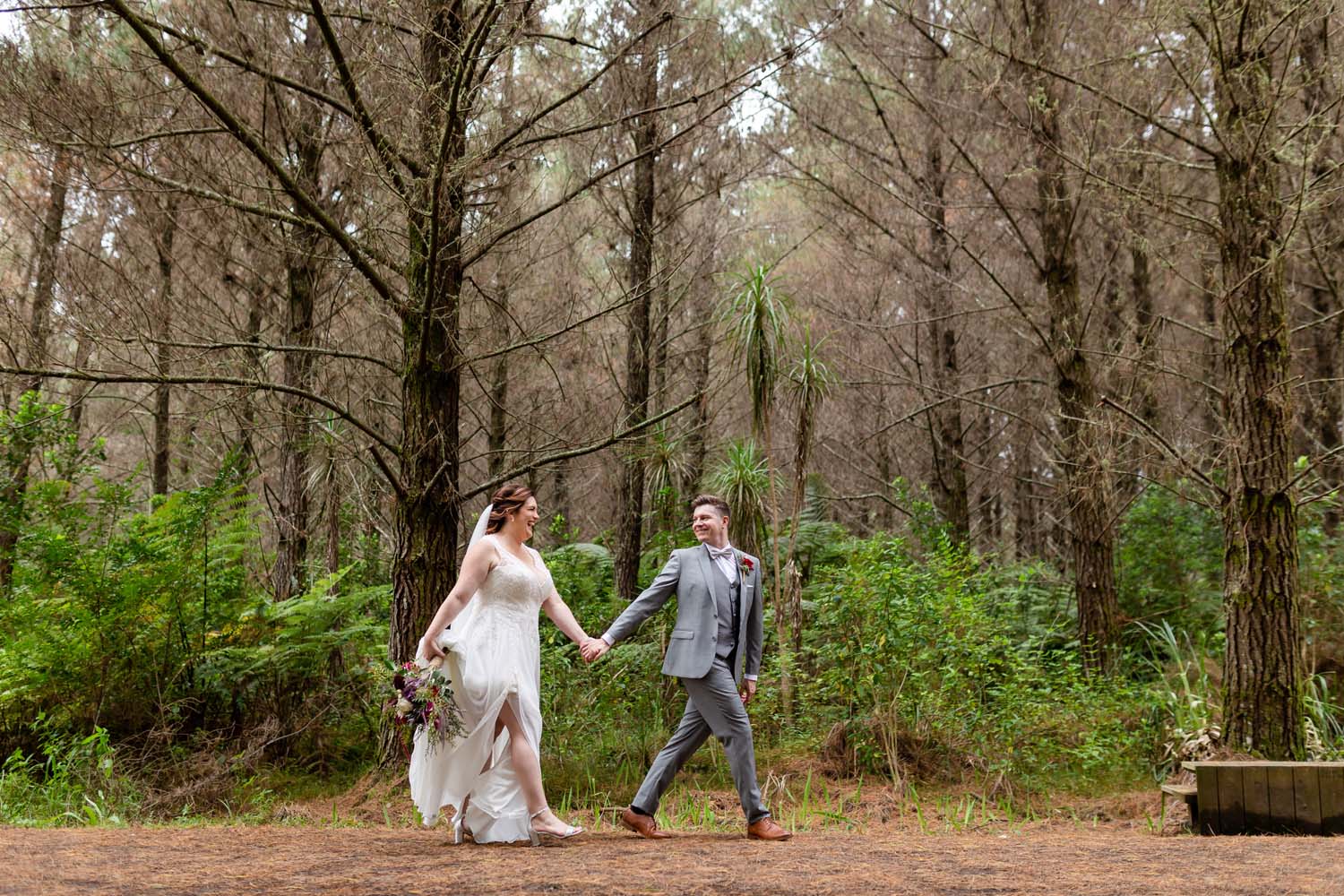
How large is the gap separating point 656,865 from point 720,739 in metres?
1.26

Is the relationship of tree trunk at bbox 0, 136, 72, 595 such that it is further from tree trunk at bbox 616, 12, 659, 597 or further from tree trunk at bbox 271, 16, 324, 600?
tree trunk at bbox 616, 12, 659, 597

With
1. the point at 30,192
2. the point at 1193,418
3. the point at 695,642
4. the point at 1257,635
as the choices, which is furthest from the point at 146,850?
the point at 1193,418

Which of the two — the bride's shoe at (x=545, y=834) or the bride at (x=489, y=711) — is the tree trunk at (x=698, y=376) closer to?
the bride at (x=489, y=711)

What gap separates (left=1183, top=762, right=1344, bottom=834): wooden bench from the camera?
240 inches

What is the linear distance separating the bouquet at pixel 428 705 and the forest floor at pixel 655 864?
55cm

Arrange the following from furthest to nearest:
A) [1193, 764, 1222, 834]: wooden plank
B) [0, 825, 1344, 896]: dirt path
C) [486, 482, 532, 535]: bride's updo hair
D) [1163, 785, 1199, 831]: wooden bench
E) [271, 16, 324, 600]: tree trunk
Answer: [271, 16, 324, 600]: tree trunk → [1163, 785, 1199, 831]: wooden bench → [1193, 764, 1222, 834]: wooden plank → [486, 482, 532, 535]: bride's updo hair → [0, 825, 1344, 896]: dirt path

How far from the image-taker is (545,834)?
5.69 meters

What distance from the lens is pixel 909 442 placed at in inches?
775

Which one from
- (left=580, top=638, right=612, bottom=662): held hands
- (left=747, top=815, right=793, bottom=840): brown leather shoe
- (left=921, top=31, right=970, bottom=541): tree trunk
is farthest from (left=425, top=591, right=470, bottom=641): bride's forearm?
(left=921, top=31, right=970, bottom=541): tree trunk

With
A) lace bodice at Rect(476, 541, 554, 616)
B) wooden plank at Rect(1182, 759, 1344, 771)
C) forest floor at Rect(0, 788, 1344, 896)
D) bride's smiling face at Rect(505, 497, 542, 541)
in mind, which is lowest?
forest floor at Rect(0, 788, 1344, 896)

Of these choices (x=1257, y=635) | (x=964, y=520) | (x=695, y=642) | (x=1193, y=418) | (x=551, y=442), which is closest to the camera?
(x=695, y=642)

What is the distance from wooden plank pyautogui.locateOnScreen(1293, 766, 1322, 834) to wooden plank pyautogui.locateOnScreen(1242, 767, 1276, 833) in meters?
0.14

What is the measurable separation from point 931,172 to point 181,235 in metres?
8.31

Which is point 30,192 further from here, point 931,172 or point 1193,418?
point 1193,418
